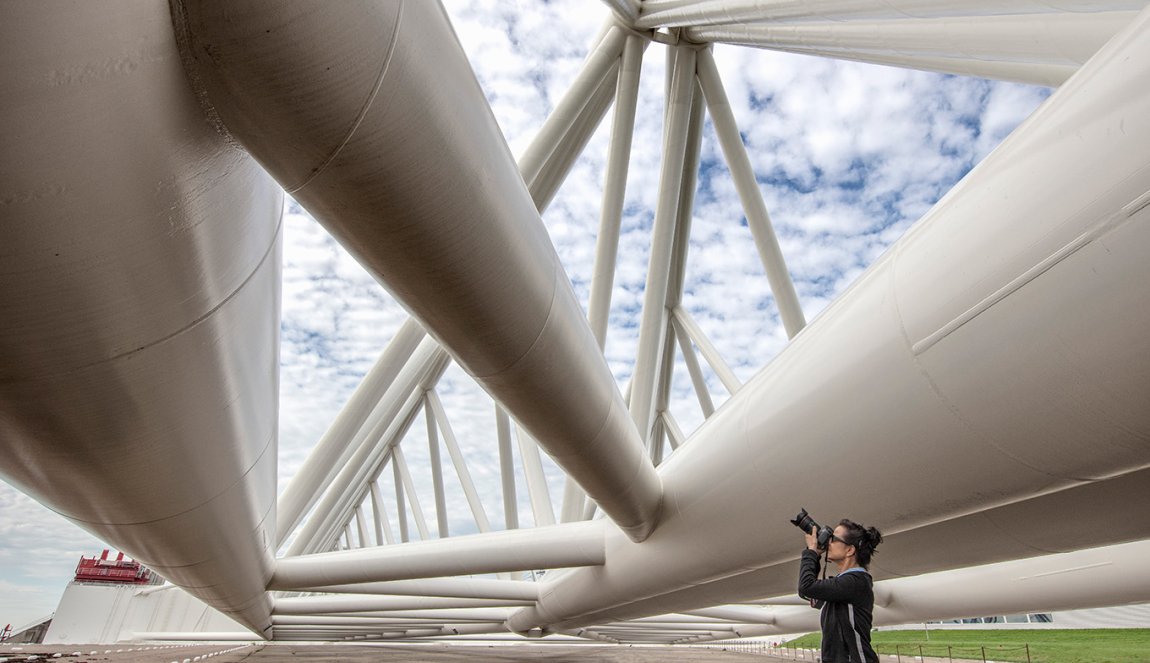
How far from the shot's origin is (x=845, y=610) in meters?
3.59

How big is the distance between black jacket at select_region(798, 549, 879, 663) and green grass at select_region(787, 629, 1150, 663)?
24974 mm

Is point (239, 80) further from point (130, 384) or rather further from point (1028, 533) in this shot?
point (1028, 533)

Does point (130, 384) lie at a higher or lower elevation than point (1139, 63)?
lower

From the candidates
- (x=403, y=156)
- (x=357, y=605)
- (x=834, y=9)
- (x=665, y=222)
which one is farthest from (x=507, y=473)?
(x=403, y=156)

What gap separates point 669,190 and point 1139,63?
23.8 feet

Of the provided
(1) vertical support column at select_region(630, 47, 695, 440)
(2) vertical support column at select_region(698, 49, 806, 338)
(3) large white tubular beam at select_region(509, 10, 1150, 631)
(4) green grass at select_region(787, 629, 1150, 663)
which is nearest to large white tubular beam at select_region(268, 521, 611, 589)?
(1) vertical support column at select_region(630, 47, 695, 440)

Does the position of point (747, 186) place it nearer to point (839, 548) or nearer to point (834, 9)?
point (834, 9)

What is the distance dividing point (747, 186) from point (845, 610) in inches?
310

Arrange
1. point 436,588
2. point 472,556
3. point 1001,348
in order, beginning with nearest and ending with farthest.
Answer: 1. point 1001,348
2. point 472,556
3. point 436,588

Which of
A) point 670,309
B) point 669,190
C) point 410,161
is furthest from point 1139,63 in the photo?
point 670,309

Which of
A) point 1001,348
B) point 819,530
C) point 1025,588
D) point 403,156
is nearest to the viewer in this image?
point 403,156

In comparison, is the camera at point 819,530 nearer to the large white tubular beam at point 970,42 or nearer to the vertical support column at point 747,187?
the large white tubular beam at point 970,42

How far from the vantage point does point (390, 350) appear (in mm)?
9883

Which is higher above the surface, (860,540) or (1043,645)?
(1043,645)
